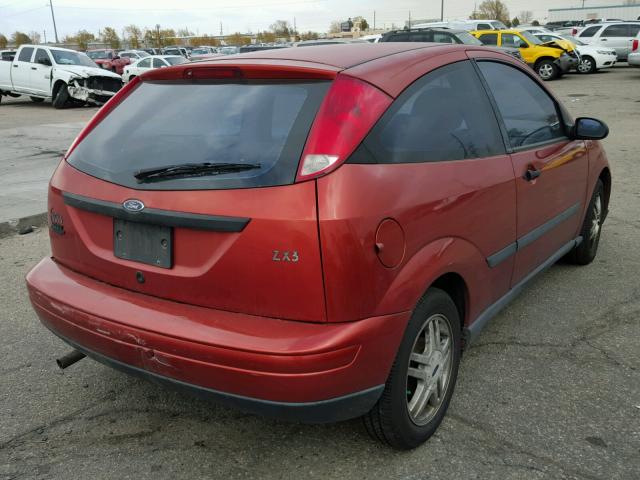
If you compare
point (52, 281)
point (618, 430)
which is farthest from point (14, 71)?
point (618, 430)

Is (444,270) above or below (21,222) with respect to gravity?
above

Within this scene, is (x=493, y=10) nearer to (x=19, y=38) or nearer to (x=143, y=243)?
(x=19, y=38)

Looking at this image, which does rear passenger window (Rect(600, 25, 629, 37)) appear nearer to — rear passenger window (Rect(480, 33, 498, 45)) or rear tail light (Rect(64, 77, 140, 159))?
rear passenger window (Rect(480, 33, 498, 45))

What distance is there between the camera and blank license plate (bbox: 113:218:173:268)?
2365 mm

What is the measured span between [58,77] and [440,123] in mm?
18484

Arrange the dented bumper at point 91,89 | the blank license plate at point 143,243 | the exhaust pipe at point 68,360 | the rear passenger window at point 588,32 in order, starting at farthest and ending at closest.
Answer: the rear passenger window at point 588,32, the dented bumper at point 91,89, the exhaust pipe at point 68,360, the blank license plate at point 143,243

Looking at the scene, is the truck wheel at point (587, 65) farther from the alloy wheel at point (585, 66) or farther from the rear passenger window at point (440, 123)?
the rear passenger window at point (440, 123)

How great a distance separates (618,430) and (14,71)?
21551 mm

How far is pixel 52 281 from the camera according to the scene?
2742mm

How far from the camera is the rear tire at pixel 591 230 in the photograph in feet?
15.0

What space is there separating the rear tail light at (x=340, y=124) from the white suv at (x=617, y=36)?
28173 mm

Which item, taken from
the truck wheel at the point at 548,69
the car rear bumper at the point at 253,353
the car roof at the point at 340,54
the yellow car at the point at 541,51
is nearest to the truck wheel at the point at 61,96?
the yellow car at the point at 541,51

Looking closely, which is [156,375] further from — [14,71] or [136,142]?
[14,71]

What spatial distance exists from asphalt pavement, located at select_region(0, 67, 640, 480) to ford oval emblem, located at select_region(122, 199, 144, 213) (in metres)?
1.05
